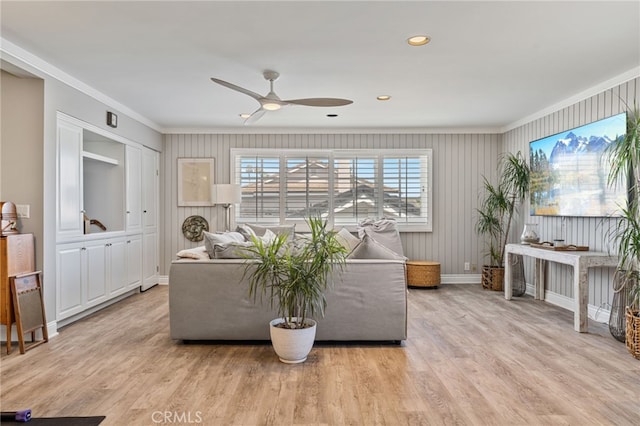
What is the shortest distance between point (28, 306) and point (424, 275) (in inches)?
188

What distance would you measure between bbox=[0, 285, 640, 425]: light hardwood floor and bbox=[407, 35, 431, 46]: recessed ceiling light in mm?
2421

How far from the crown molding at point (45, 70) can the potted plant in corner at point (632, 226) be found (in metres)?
4.90

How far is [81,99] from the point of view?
431 cm

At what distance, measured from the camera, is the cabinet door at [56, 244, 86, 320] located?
3.98 metres

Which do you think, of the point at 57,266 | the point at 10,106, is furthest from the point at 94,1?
the point at 57,266

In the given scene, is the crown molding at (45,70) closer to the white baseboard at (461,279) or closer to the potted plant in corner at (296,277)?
the potted plant in corner at (296,277)

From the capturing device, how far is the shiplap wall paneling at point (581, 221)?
13.7 ft

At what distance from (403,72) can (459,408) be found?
2879mm

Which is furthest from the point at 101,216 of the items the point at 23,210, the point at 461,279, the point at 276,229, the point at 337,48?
the point at 461,279

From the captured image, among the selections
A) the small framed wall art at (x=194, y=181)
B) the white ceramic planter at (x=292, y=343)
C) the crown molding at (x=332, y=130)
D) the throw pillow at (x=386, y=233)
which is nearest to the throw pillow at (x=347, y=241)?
the white ceramic planter at (x=292, y=343)

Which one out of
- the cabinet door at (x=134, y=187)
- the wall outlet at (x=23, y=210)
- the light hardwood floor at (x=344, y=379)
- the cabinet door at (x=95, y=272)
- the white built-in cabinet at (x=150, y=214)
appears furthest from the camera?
the white built-in cabinet at (x=150, y=214)

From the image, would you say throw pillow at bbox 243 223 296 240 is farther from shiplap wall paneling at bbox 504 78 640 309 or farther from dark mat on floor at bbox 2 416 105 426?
dark mat on floor at bbox 2 416 105 426

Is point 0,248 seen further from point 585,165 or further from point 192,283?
point 585,165

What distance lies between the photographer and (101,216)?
17.9ft
